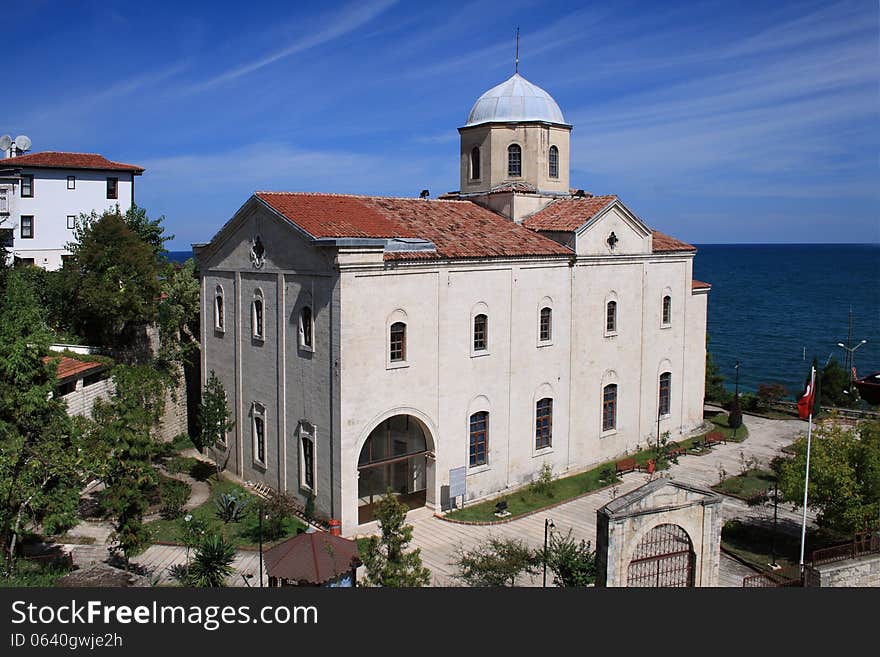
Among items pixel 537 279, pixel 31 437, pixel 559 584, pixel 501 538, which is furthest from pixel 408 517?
pixel 31 437

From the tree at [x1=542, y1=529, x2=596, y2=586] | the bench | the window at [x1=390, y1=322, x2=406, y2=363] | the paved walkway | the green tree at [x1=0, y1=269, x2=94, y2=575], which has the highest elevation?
the window at [x1=390, y1=322, x2=406, y2=363]

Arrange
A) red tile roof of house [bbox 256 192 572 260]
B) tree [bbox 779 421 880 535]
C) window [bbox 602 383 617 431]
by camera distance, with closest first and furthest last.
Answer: tree [bbox 779 421 880 535]
red tile roof of house [bbox 256 192 572 260]
window [bbox 602 383 617 431]

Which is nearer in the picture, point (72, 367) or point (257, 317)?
point (257, 317)

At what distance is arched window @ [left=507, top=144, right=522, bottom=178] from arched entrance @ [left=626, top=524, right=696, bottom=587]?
61.6ft

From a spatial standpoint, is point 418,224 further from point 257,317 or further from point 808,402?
point 808,402

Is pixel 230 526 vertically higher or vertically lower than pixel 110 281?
lower

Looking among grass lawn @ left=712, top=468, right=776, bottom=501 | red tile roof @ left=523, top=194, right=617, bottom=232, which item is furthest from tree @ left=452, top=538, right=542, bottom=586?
red tile roof @ left=523, top=194, right=617, bottom=232

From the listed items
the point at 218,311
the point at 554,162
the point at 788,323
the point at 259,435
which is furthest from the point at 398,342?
the point at 788,323

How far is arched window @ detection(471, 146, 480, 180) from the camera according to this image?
101 feet

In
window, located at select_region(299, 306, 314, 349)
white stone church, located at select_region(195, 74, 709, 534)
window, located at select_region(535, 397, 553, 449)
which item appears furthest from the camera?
window, located at select_region(535, 397, 553, 449)

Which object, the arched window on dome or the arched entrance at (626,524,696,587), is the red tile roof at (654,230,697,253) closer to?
the arched window on dome

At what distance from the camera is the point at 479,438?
79.5 feet

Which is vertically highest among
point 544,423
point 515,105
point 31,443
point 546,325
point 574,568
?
point 515,105

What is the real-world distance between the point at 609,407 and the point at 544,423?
148 inches
